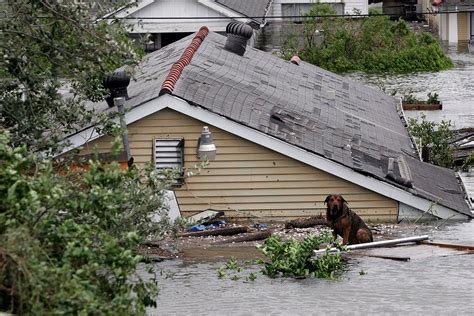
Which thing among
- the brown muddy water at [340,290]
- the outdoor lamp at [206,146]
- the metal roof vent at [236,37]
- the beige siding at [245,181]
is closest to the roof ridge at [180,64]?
the beige siding at [245,181]

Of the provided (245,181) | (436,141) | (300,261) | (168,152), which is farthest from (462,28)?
(300,261)

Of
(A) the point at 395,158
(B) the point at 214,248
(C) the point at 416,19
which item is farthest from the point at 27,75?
(C) the point at 416,19

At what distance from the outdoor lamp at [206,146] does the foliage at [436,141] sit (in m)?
8.32

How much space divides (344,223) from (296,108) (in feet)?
23.0

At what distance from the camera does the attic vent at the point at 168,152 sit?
72.0 feet

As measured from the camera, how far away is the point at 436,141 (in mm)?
28688

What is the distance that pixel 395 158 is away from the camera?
24.2m

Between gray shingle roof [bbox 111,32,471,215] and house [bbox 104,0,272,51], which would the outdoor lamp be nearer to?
gray shingle roof [bbox 111,32,471,215]

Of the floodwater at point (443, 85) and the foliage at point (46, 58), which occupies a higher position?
the foliage at point (46, 58)

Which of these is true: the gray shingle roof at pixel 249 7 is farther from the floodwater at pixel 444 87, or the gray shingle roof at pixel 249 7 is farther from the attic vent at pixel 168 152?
the attic vent at pixel 168 152

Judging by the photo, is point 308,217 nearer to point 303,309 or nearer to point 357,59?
point 303,309

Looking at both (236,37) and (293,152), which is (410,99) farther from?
(293,152)

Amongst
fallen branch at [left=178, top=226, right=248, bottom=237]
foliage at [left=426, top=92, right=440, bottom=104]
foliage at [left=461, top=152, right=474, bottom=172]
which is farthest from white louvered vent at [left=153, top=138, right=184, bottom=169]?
foliage at [left=426, top=92, right=440, bottom=104]

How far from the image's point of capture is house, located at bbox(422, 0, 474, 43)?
2354 inches
